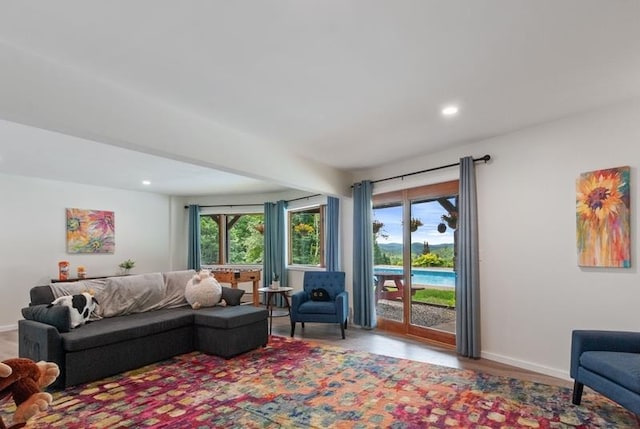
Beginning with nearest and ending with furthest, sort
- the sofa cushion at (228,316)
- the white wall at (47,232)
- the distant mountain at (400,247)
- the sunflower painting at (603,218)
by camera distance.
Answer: the sunflower painting at (603,218), the sofa cushion at (228,316), the distant mountain at (400,247), the white wall at (47,232)

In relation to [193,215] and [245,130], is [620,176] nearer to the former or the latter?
[245,130]

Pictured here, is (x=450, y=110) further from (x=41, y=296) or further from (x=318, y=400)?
(x=41, y=296)

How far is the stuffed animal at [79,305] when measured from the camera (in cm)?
353

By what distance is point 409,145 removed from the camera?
4.33m

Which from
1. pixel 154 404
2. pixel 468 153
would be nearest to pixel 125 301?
pixel 154 404

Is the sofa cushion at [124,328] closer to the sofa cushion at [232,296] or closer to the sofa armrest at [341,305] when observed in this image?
the sofa cushion at [232,296]

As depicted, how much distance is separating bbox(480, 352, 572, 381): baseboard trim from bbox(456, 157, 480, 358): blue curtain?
15 cm

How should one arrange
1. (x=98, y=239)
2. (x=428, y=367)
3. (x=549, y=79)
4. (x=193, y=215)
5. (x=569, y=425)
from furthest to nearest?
(x=193, y=215) < (x=98, y=239) < (x=428, y=367) < (x=549, y=79) < (x=569, y=425)

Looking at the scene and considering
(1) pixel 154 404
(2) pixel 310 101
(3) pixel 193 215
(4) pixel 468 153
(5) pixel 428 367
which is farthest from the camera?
(3) pixel 193 215

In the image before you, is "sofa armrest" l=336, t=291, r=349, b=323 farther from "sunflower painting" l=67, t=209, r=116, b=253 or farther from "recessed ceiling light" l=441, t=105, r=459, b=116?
"sunflower painting" l=67, t=209, r=116, b=253

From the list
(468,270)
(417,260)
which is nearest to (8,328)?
(417,260)

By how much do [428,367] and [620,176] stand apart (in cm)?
241

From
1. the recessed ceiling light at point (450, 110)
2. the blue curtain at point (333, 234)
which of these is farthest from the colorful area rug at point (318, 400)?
the recessed ceiling light at point (450, 110)

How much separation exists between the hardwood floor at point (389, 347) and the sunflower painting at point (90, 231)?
1655mm
